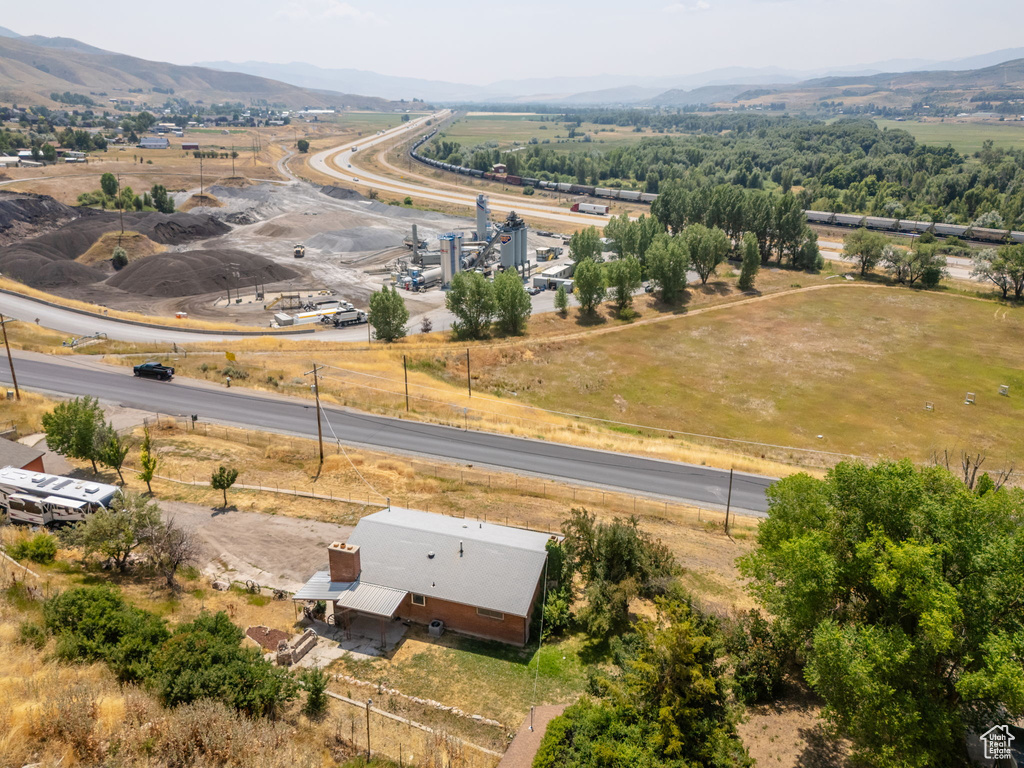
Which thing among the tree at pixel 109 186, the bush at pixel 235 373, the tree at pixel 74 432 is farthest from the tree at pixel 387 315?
the tree at pixel 109 186

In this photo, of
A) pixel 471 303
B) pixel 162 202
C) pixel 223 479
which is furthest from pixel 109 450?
pixel 162 202

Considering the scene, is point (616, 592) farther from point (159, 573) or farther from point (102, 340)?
point (102, 340)

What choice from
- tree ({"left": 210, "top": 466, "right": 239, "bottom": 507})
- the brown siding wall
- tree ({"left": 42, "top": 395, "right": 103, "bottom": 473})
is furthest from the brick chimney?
tree ({"left": 42, "top": 395, "right": 103, "bottom": 473})

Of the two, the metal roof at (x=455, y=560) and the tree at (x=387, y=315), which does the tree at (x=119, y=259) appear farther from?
the metal roof at (x=455, y=560)

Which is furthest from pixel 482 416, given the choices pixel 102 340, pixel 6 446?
pixel 102 340

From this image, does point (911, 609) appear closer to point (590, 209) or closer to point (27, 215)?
point (27, 215)

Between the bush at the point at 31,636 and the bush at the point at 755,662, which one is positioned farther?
the bush at the point at 755,662
